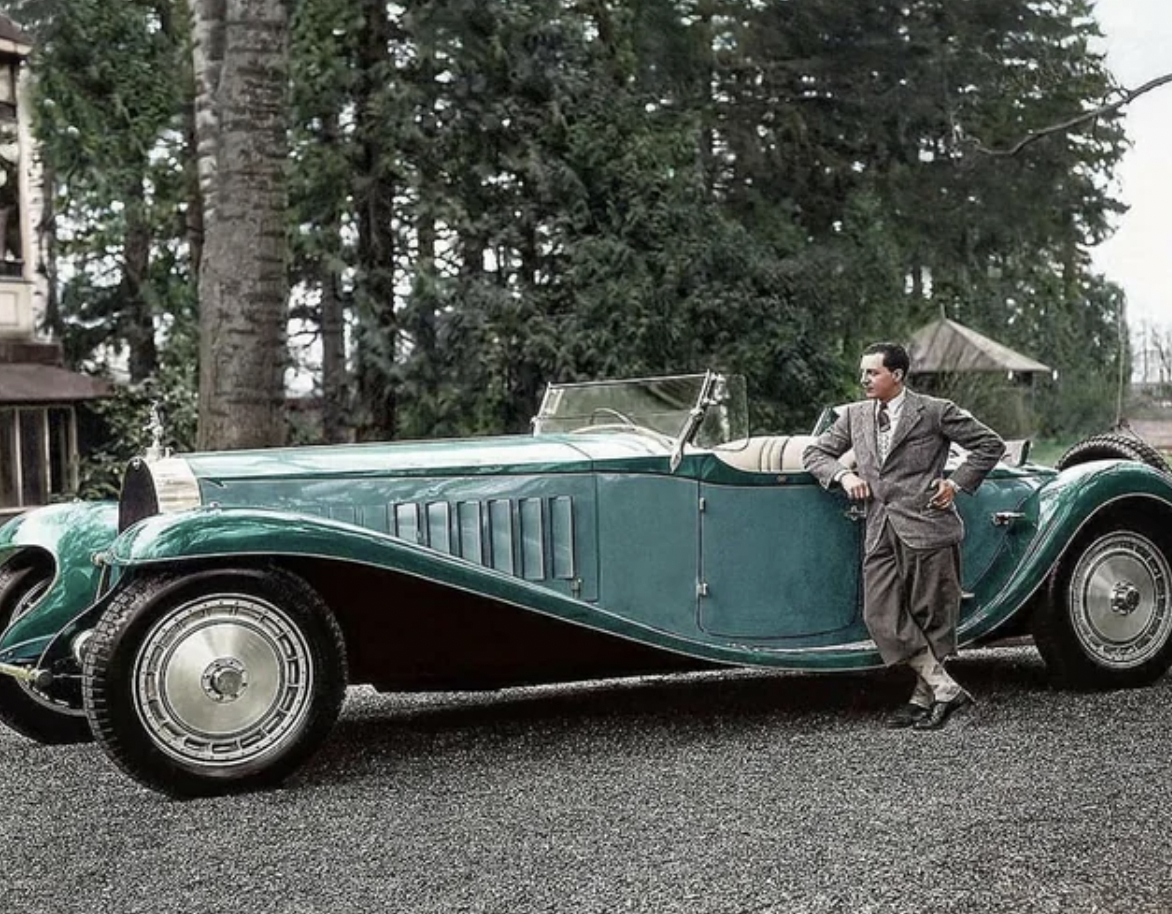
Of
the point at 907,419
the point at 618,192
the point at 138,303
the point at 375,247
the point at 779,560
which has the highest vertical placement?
the point at 618,192

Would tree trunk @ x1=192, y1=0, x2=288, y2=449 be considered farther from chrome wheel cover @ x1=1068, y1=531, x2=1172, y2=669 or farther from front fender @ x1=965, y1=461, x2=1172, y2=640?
chrome wheel cover @ x1=1068, y1=531, x2=1172, y2=669

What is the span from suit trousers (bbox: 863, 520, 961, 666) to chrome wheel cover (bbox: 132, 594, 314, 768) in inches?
73.9

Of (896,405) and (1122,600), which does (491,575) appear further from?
(1122,600)

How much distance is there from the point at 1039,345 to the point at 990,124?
9.78ft

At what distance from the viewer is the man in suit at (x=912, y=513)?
4.82 metres

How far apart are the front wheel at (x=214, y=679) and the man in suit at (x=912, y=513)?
1798mm

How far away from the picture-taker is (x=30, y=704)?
16.5ft

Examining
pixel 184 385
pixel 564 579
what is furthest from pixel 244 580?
pixel 184 385

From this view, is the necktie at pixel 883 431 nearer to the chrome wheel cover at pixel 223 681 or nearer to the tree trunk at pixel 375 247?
the chrome wheel cover at pixel 223 681

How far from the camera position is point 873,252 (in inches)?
618

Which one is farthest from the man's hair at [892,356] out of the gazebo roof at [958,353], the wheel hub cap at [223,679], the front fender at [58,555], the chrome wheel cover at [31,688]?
the gazebo roof at [958,353]

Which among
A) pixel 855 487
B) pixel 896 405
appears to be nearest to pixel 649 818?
pixel 855 487

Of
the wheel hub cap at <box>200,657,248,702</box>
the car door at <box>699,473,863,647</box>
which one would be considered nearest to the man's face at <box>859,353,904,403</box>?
the car door at <box>699,473,863,647</box>

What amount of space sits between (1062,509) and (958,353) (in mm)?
11658
